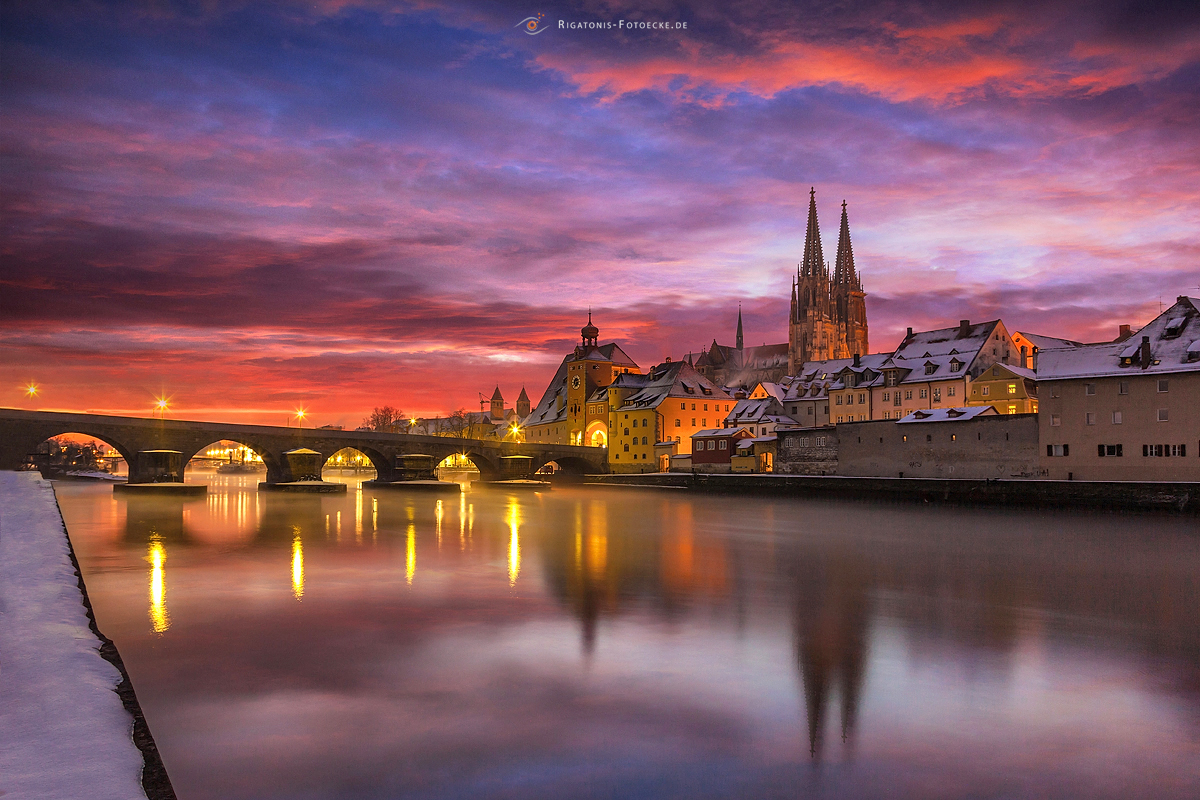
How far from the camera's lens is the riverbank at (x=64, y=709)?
522 cm

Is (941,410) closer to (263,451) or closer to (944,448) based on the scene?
(944,448)

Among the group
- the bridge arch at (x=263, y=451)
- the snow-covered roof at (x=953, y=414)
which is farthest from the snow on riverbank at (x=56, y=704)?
the bridge arch at (x=263, y=451)

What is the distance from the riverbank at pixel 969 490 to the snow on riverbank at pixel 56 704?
44.9 metres

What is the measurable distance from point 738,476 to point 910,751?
60088 millimetres

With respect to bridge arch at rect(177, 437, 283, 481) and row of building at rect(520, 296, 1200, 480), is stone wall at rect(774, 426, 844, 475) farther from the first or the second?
bridge arch at rect(177, 437, 283, 481)

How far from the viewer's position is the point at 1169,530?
32.3 metres

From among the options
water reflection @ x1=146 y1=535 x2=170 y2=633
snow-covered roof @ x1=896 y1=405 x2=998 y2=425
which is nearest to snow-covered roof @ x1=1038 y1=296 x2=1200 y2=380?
snow-covered roof @ x1=896 y1=405 x2=998 y2=425

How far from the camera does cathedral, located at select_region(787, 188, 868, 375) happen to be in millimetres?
122875

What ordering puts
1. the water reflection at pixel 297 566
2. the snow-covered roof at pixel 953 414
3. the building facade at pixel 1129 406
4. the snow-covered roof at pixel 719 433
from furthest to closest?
the snow-covered roof at pixel 719 433 < the snow-covered roof at pixel 953 414 < the building facade at pixel 1129 406 < the water reflection at pixel 297 566

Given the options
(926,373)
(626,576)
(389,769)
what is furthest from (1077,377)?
(389,769)

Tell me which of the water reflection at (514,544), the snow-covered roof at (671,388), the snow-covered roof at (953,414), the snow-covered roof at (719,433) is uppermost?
the snow-covered roof at (671,388)

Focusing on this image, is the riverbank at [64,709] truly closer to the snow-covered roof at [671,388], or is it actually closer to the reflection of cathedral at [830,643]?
the reflection of cathedral at [830,643]

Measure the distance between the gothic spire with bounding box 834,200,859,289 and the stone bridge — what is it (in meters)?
58.1

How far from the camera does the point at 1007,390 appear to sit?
62188mm
